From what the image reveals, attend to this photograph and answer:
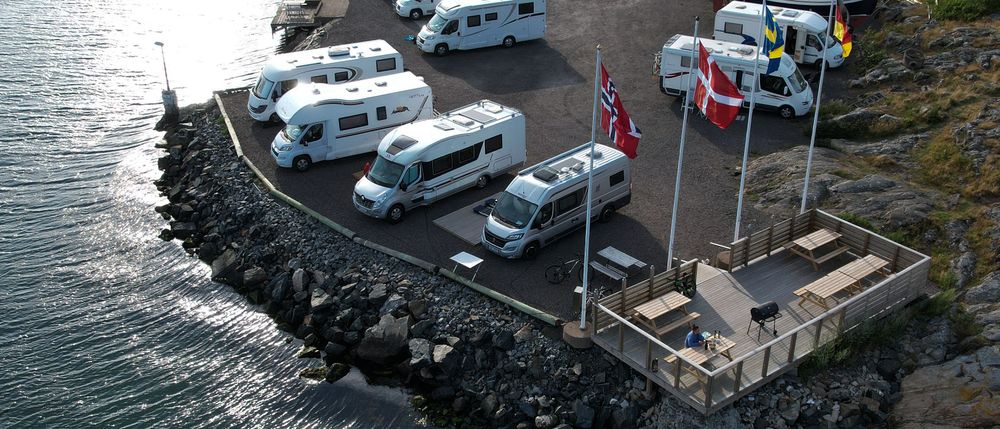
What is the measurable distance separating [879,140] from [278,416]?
75.4ft

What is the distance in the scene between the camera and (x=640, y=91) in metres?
38.7

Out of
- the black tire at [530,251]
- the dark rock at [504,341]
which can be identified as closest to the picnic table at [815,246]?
the black tire at [530,251]

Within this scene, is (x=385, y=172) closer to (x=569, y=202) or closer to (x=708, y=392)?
(x=569, y=202)

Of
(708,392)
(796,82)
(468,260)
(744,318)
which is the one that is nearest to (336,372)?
(468,260)

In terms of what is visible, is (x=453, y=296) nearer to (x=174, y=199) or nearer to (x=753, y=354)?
(x=753, y=354)

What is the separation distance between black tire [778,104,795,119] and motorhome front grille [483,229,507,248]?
1507cm

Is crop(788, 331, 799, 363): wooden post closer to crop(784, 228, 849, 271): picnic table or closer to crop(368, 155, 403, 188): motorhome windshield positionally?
crop(784, 228, 849, 271): picnic table

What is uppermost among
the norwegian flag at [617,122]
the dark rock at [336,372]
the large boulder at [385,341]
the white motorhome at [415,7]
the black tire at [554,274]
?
the norwegian flag at [617,122]

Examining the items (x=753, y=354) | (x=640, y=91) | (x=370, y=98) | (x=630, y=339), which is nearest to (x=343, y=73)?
(x=370, y=98)

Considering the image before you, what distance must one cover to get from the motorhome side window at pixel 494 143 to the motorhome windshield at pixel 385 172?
337cm


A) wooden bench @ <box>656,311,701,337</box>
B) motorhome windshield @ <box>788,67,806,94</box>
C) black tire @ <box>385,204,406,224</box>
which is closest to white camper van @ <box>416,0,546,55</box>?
motorhome windshield @ <box>788,67,806,94</box>

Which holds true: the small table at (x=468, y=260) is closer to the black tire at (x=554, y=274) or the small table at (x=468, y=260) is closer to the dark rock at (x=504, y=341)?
the black tire at (x=554, y=274)

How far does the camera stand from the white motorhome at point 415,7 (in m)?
47.0

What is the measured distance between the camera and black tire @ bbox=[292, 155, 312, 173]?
32969mm
